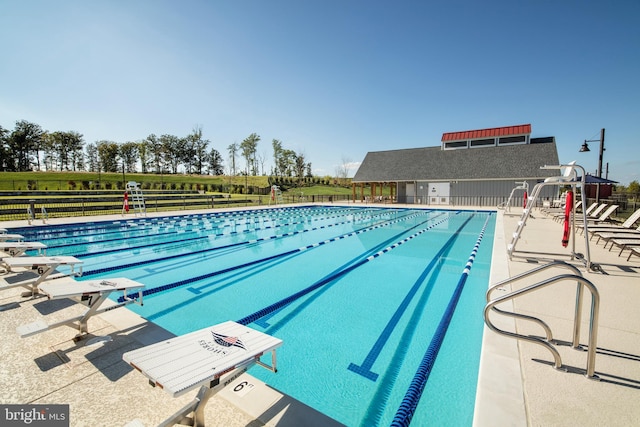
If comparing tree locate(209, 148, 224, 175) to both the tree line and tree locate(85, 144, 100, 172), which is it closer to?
the tree line

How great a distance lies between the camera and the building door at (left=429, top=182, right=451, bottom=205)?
2356 cm

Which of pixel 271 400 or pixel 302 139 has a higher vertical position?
pixel 302 139

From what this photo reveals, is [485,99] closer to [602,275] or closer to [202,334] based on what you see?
[602,275]

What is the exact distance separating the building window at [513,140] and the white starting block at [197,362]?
29.6m

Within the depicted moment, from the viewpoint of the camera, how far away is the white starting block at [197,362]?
1.46 meters

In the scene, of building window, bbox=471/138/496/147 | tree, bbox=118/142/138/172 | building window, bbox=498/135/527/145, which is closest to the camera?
building window, bbox=498/135/527/145

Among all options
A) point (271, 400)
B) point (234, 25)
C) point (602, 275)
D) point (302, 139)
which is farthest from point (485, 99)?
point (302, 139)

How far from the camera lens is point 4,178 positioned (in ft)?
109

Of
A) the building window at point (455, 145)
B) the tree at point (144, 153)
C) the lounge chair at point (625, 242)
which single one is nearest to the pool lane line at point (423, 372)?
the lounge chair at point (625, 242)

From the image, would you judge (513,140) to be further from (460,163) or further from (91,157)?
(91,157)

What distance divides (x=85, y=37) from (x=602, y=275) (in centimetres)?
1609

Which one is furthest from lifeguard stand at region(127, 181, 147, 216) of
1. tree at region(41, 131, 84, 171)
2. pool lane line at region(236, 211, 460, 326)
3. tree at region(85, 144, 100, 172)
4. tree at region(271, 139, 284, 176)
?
tree at region(85, 144, 100, 172)

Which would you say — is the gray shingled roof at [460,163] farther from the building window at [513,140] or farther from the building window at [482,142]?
the building window at [482,142]

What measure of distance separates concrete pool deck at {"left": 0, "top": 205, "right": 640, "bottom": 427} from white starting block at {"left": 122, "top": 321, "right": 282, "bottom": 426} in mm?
250
